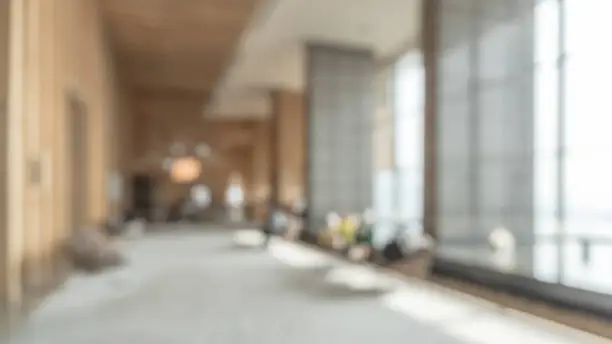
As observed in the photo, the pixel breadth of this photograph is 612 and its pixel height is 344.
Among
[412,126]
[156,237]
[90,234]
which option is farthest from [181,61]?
[90,234]

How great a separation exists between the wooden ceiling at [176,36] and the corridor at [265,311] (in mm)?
4280

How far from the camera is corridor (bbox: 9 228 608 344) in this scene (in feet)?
10.4

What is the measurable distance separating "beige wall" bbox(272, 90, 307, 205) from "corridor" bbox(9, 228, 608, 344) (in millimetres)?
9122

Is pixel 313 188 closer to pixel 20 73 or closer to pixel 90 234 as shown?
pixel 90 234

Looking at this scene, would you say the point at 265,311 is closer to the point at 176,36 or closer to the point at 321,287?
the point at 321,287

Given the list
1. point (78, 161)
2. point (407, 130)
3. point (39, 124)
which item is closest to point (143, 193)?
point (407, 130)

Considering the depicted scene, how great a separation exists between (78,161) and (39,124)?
3.59 m

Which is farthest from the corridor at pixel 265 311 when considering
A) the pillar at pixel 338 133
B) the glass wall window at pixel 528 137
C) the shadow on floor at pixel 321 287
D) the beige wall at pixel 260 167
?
the beige wall at pixel 260 167

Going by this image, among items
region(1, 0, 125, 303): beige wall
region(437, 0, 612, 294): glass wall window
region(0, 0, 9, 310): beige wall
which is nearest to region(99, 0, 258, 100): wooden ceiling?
region(1, 0, 125, 303): beige wall

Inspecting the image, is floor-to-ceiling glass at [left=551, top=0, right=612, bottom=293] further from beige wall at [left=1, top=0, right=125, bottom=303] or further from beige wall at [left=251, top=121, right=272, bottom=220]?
beige wall at [left=251, top=121, right=272, bottom=220]

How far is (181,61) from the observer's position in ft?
42.9

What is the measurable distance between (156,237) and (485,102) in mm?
6862

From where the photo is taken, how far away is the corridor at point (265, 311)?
3.17 m

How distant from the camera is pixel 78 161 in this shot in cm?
828
